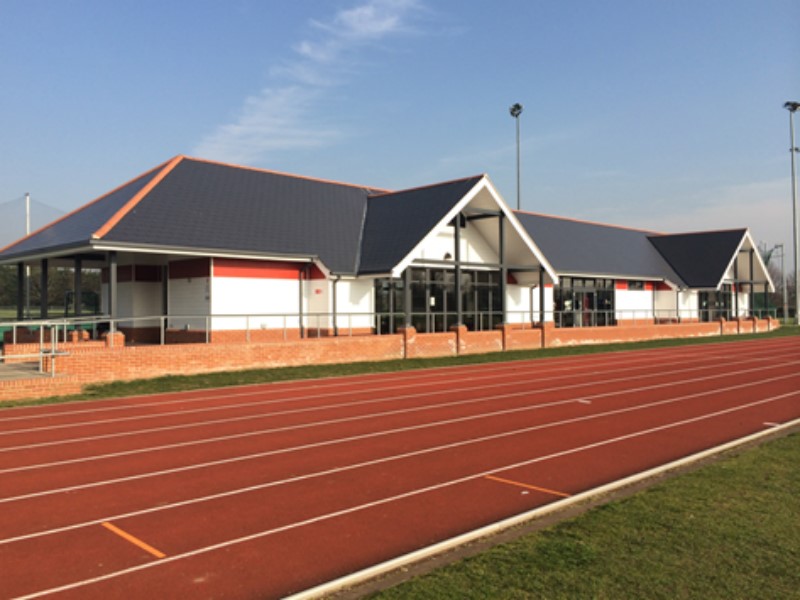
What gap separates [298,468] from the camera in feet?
28.8

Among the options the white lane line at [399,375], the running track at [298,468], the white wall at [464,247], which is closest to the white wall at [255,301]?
the white lane line at [399,375]

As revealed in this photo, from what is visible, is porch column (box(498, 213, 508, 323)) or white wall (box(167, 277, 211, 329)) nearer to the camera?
white wall (box(167, 277, 211, 329))

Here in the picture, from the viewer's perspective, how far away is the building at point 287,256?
75.4 ft

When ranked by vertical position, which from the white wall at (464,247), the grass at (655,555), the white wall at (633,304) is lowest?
the grass at (655,555)

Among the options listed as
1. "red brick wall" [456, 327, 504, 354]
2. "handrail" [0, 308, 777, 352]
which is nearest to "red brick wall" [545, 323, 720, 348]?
"handrail" [0, 308, 777, 352]

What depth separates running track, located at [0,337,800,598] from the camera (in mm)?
5625

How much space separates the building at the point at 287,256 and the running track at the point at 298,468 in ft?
23.6

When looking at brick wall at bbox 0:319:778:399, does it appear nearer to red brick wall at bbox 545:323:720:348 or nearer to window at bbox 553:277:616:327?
red brick wall at bbox 545:323:720:348

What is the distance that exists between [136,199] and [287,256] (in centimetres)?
542

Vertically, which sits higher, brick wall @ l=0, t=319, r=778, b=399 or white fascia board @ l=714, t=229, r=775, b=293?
white fascia board @ l=714, t=229, r=775, b=293

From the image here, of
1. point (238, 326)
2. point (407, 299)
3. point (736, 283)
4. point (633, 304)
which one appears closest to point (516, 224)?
point (407, 299)

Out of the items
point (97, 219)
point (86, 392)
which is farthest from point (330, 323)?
point (86, 392)

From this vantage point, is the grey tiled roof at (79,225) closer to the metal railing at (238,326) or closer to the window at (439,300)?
the metal railing at (238,326)

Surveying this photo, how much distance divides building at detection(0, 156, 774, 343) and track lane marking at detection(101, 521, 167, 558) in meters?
13.2
